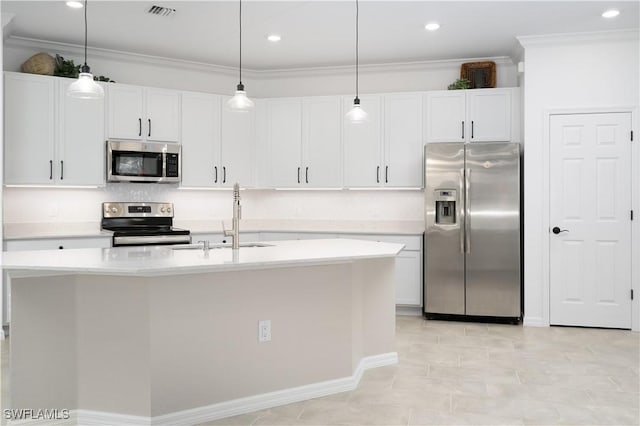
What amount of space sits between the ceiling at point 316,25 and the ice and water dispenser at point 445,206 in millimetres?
1450

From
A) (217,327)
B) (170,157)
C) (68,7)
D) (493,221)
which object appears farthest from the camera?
(170,157)

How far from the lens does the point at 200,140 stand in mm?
5656

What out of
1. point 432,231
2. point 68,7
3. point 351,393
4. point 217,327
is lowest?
point 351,393

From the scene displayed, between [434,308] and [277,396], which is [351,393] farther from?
[434,308]

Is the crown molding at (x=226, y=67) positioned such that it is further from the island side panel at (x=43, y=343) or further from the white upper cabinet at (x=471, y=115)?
the island side panel at (x=43, y=343)

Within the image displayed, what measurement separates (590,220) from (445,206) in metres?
1.31

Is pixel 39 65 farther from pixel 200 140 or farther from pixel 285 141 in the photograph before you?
pixel 285 141

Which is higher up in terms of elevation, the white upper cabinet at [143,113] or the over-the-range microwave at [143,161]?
the white upper cabinet at [143,113]

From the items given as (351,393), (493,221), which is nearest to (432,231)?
(493,221)

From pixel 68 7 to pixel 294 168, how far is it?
2.68 m

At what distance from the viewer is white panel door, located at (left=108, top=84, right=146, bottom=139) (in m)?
5.20

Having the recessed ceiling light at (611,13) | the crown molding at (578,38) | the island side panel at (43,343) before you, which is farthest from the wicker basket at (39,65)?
the recessed ceiling light at (611,13)

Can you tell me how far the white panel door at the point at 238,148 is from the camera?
19.0ft

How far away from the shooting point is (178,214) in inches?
232
